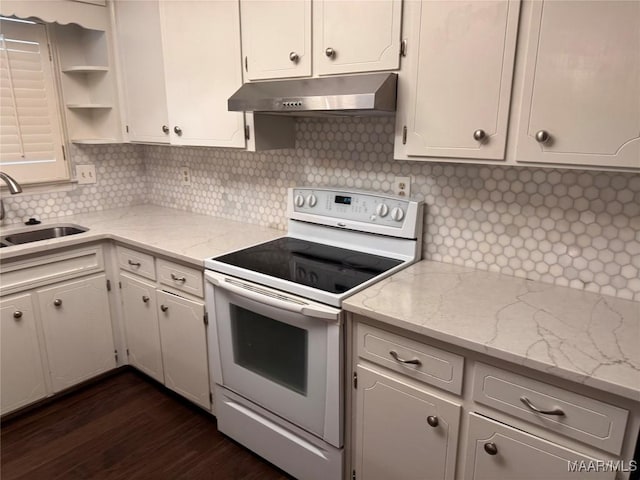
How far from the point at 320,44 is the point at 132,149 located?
1.88 m

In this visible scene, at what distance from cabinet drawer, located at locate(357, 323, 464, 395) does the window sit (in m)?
2.22

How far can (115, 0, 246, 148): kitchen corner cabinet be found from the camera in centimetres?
202

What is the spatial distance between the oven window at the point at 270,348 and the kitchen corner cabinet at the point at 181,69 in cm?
83

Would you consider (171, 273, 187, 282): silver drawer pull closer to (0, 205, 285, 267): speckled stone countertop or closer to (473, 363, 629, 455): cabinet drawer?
(0, 205, 285, 267): speckled stone countertop

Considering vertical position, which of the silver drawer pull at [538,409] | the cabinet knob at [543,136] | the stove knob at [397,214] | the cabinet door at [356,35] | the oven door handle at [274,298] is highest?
the cabinet door at [356,35]

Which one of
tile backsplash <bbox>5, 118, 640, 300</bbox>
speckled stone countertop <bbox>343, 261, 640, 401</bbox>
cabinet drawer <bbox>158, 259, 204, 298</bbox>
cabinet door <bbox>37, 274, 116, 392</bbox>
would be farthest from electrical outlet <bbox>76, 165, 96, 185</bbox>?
speckled stone countertop <bbox>343, 261, 640, 401</bbox>

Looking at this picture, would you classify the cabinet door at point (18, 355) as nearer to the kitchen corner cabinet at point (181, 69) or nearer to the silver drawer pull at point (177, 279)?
the silver drawer pull at point (177, 279)

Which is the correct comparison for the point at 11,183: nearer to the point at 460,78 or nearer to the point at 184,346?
the point at 184,346

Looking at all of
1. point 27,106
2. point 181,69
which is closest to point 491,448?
point 181,69

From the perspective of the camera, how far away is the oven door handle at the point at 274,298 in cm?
151

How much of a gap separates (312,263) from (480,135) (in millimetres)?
832

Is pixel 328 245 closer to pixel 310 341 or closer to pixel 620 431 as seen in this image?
pixel 310 341

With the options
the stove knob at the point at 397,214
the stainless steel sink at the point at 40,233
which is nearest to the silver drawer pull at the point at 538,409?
the stove knob at the point at 397,214

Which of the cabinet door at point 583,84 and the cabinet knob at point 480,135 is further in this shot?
the cabinet knob at point 480,135
